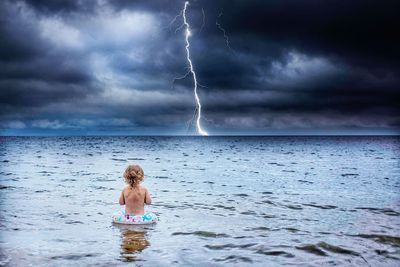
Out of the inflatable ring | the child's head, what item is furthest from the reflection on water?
the child's head

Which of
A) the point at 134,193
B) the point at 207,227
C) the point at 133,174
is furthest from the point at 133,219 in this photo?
the point at 207,227

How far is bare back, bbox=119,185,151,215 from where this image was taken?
10.5 m

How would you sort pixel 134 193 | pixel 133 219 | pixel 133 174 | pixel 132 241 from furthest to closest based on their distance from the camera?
pixel 133 219 → pixel 134 193 → pixel 133 174 → pixel 132 241

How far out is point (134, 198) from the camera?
10.6 meters

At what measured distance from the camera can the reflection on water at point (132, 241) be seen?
26.2 ft

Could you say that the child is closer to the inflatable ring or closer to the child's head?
the child's head

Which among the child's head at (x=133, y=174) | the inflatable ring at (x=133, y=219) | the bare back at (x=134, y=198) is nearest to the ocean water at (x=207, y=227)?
the inflatable ring at (x=133, y=219)

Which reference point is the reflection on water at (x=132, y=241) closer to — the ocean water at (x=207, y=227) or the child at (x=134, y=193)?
the ocean water at (x=207, y=227)

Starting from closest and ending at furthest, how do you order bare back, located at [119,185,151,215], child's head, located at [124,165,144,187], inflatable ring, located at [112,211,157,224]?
child's head, located at [124,165,144,187]
bare back, located at [119,185,151,215]
inflatable ring, located at [112,211,157,224]

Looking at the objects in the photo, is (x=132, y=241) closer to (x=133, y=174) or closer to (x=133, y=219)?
(x=133, y=219)

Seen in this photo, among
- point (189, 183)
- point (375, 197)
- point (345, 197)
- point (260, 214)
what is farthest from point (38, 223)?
point (375, 197)

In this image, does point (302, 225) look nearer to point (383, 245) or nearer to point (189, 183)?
point (383, 245)

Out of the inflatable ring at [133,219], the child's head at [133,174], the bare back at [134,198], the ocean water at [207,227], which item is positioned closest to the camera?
the ocean water at [207,227]

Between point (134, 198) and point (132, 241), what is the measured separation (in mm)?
1738
